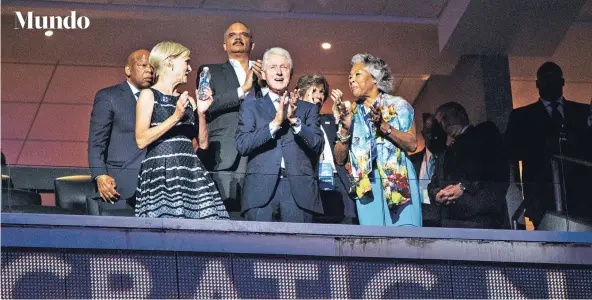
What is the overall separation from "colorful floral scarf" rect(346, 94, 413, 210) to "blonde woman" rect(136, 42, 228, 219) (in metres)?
0.96

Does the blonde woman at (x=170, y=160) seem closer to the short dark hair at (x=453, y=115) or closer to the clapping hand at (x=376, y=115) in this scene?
the clapping hand at (x=376, y=115)

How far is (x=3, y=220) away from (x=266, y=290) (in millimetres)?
1703

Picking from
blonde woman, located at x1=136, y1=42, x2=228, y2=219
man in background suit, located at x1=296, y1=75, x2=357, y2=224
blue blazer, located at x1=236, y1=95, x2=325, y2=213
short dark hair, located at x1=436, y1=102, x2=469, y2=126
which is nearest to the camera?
blonde woman, located at x1=136, y1=42, x2=228, y2=219

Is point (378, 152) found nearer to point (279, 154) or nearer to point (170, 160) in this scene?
point (279, 154)

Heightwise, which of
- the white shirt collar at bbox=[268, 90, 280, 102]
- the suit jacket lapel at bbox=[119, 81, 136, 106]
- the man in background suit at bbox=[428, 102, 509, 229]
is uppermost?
the suit jacket lapel at bbox=[119, 81, 136, 106]

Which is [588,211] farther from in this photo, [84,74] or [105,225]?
[84,74]

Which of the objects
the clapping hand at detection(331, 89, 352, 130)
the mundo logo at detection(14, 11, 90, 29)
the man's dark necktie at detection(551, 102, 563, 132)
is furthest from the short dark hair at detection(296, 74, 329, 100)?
the mundo logo at detection(14, 11, 90, 29)

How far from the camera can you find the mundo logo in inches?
556

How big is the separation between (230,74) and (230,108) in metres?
0.43

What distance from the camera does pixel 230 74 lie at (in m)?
10.2

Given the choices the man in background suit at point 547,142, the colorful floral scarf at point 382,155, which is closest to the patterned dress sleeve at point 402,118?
the colorful floral scarf at point 382,155

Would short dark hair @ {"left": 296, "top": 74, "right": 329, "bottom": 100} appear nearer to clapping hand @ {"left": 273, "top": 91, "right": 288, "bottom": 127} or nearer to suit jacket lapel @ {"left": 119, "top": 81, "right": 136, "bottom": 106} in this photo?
clapping hand @ {"left": 273, "top": 91, "right": 288, "bottom": 127}

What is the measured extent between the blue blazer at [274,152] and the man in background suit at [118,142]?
2.31 ft

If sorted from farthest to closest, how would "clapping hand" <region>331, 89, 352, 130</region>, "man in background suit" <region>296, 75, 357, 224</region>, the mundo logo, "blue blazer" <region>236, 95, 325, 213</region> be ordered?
the mundo logo < "clapping hand" <region>331, 89, 352, 130</region> < "man in background suit" <region>296, 75, 357, 224</region> < "blue blazer" <region>236, 95, 325, 213</region>
